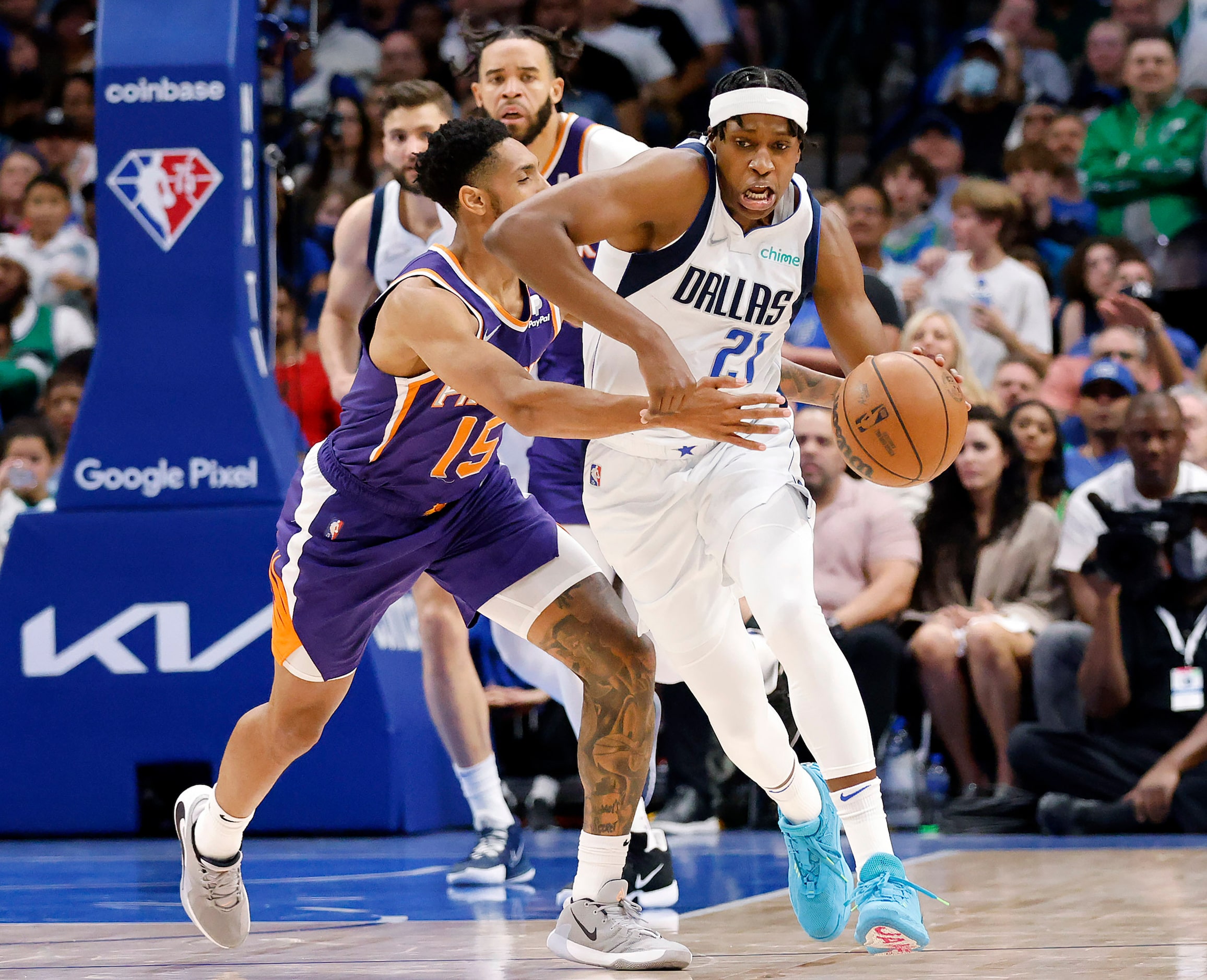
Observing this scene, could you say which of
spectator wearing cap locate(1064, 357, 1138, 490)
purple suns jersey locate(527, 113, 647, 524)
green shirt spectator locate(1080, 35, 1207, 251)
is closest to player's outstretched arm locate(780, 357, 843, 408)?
purple suns jersey locate(527, 113, 647, 524)

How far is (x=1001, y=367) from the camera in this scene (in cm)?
830

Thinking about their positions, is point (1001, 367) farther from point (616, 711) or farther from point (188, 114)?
point (616, 711)

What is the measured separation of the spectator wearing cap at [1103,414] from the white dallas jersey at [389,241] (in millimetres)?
3321

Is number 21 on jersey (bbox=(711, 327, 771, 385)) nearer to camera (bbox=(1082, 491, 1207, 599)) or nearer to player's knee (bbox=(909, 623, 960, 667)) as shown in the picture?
camera (bbox=(1082, 491, 1207, 599))

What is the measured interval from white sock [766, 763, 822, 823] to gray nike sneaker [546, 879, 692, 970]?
41cm

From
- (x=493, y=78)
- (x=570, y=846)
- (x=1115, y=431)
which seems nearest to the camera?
(x=493, y=78)

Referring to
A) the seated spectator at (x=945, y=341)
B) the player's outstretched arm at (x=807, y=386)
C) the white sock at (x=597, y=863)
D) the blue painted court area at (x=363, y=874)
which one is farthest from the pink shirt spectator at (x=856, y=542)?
the white sock at (x=597, y=863)

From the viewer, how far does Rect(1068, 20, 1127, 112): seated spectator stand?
34.7ft

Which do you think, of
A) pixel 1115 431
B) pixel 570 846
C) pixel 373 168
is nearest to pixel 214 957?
pixel 570 846

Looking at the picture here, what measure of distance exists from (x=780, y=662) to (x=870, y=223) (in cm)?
569

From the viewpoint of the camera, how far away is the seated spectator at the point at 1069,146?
33.3 feet

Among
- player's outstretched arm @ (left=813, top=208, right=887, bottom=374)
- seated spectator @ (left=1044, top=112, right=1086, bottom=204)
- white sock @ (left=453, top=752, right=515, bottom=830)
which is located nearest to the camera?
player's outstretched arm @ (left=813, top=208, right=887, bottom=374)

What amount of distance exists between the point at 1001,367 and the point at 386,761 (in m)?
3.55

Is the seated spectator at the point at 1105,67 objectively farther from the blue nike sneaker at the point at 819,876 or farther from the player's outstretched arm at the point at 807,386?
the blue nike sneaker at the point at 819,876
